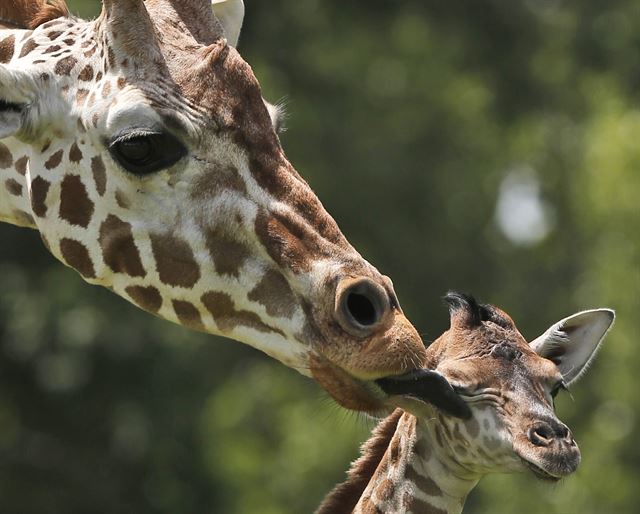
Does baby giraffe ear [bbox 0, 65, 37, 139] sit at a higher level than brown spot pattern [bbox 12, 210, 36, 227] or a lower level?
higher

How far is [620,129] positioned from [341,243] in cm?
2789

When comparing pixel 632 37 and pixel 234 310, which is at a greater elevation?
pixel 234 310

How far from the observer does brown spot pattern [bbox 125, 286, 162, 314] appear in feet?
26.8

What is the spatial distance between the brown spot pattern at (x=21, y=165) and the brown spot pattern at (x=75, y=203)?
0.31m

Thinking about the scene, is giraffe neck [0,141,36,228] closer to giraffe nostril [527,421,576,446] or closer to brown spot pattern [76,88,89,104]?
brown spot pattern [76,88,89,104]

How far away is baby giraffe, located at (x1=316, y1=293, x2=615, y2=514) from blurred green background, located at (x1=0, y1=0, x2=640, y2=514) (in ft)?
54.7

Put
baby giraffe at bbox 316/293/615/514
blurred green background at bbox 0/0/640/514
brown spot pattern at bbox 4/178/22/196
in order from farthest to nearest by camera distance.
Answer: blurred green background at bbox 0/0/640/514
baby giraffe at bbox 316/293/615/514
brown spot pattern at bbox 4/178/22/196

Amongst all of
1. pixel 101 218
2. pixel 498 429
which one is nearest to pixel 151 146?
pixel 101 218

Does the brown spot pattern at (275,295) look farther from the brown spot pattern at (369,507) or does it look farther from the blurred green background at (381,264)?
the blurred green background at (381,264)

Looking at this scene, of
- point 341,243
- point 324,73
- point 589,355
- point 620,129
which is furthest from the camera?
point 324,73

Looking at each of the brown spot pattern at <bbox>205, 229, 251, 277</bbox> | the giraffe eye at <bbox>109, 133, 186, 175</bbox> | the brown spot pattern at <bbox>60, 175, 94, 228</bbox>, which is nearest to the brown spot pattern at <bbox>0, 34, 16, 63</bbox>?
the brown spot pattern at <bbox>60, 175, 94, 228</bbox>

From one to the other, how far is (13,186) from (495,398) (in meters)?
2.81

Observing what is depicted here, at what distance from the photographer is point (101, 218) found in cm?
813

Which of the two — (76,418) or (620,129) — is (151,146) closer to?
(76,418)
